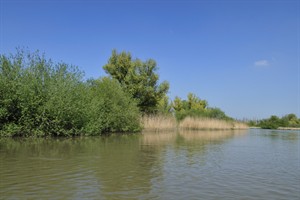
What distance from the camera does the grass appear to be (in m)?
30.1

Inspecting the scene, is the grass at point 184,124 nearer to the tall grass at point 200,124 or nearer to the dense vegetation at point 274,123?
the tall grass at point 200,124

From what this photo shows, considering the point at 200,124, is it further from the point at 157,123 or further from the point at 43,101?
the point at 43,101

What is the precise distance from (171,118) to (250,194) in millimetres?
27305

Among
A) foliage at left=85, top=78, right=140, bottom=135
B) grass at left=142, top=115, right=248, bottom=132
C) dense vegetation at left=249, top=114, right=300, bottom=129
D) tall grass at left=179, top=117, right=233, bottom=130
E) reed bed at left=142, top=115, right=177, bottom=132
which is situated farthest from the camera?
dense vegetation at left=249, top=114, right=300, bottom=129

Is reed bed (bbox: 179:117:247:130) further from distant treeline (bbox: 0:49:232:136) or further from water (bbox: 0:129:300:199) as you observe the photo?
water (bbox: 0:129:300:199)

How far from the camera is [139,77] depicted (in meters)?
33.7

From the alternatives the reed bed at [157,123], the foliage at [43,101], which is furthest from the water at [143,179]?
the reed bed at [157,123]

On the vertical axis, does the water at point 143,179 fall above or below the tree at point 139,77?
below

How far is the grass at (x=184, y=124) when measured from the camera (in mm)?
30078

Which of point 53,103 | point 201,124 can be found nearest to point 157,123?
point 201,124

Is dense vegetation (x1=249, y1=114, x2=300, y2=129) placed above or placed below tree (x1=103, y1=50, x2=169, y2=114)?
below

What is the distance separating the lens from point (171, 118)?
32.6 metres

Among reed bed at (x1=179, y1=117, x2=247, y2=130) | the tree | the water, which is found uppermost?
the tree

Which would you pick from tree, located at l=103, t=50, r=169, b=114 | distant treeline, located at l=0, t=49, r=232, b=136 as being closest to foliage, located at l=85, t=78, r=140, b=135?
distant treeline, located at l=0, t=49, r=232, b=136
